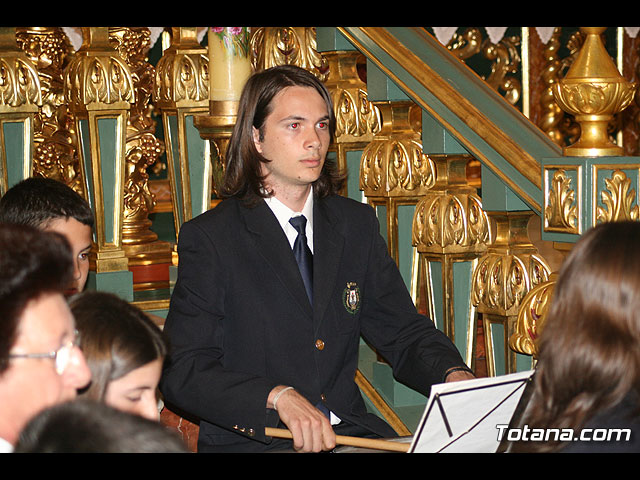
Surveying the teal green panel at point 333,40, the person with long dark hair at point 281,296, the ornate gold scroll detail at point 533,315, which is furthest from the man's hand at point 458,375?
the teal green panel at point 333,40

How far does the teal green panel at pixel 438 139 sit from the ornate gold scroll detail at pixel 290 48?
582 mm

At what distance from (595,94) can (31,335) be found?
1640mm

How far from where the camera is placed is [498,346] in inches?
121

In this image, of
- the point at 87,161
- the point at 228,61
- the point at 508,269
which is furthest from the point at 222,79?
the point at 508,269

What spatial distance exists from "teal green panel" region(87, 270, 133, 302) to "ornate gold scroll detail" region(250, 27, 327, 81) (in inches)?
35.2

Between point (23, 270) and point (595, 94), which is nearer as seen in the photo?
point (23, 270)

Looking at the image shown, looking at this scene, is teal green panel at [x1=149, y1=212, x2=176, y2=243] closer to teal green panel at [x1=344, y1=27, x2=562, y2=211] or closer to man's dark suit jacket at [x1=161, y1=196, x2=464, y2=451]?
teal green panel at [x1=344, y1=27, x2=562, y2=211]

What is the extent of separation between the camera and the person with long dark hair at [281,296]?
2699 mm

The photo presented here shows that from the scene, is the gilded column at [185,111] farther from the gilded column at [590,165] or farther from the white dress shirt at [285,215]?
the gilded column at [590,165]

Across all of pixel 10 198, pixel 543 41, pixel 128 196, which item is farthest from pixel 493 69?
pixel 10 198

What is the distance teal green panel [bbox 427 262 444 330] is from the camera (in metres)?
3.23

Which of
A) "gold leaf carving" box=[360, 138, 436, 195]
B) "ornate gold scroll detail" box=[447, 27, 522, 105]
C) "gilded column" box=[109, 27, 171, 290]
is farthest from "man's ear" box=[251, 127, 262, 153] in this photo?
"ornate gold scroll detail" box=[447, 27, 522, 105]

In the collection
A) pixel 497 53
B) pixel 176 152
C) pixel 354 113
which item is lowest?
pixel 176 152

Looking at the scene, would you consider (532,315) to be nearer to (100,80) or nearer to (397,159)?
(397,159)
